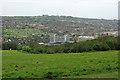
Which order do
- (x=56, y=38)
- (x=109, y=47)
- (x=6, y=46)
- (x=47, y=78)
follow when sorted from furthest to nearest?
(x=56, y=38) → (x=6, y=46) → (x=109, y=47) → (x=47, y=78)

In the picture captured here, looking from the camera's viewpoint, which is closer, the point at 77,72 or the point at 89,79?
the point at 89,79

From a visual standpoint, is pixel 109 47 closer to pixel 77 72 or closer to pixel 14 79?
pixel 77 72

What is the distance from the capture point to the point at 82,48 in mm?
38812

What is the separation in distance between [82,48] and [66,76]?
2569 cm

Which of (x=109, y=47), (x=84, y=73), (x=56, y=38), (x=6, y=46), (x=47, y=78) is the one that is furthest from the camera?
(x=56, y=38)

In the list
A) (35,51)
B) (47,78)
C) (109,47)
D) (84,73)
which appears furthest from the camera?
(35,51)

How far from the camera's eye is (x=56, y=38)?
331ft

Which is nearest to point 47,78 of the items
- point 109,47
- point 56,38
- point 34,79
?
point 34,79

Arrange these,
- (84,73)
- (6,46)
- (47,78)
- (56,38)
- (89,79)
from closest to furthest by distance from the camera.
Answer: (89,79) → (47,78) → (84,73) → (6,46) → (56,38)

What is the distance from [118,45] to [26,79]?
92.7ft

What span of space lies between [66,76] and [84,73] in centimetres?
137

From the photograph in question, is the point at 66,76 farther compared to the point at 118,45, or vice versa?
the point at 118,45

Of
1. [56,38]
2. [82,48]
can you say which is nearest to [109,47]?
[82,48]

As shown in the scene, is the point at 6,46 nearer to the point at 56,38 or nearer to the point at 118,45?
the point at 118,45
